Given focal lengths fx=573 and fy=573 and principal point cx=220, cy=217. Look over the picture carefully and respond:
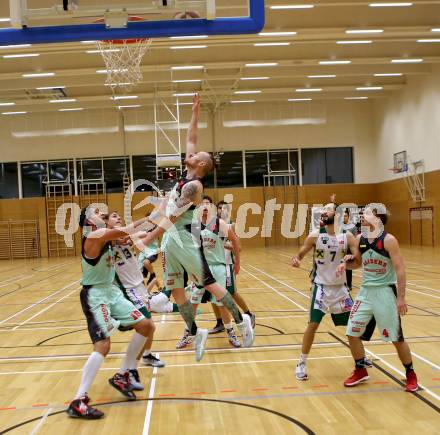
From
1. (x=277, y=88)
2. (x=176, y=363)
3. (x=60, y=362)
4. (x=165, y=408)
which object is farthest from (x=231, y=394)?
(x=277, y=88)

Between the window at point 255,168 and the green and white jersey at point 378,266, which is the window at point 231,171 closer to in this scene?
the window at point 255,168

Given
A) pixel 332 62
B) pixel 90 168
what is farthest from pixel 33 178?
pixel 332 62

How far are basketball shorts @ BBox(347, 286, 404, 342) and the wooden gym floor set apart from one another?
0.56m

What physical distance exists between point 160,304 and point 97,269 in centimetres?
429

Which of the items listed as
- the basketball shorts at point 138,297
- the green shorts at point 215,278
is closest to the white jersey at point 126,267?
the basketball shorts at point 138,297

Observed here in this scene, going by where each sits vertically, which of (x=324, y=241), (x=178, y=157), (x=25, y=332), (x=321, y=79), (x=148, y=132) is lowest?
(x=25, y=332)

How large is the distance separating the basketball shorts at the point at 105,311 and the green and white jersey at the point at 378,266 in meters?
2.29

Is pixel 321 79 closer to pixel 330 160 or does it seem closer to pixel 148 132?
pixel 330 160

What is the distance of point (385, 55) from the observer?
2483 centimetres

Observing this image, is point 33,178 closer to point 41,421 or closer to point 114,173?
point 114,173

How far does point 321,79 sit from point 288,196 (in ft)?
23.3

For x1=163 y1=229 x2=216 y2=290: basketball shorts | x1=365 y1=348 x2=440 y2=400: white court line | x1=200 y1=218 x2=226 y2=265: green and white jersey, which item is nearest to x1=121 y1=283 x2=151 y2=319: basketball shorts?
x1=163 y1=229 x2=216 y2=290: basketball shorts

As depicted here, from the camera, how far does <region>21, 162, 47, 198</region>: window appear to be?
33.0 m

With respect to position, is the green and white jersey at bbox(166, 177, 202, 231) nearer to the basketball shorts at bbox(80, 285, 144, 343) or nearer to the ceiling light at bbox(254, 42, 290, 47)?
the basketball shorts at bbox(80, 285, 144, 343)
